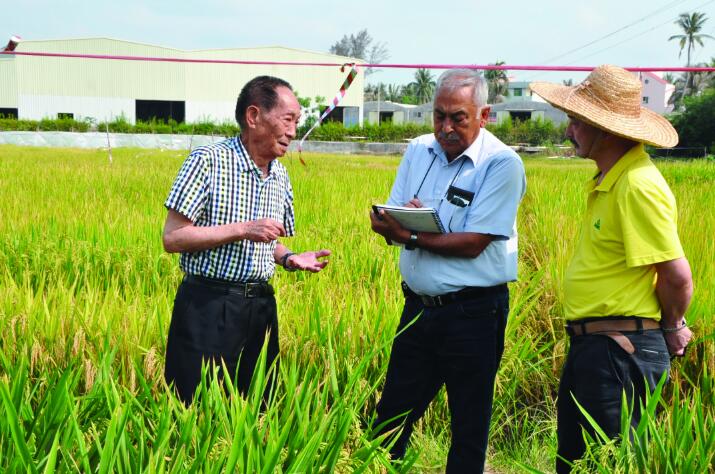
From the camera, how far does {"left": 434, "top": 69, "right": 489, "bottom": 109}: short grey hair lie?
2.41 m

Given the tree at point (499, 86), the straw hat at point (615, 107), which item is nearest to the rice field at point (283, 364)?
the straw hat at point (615, 107)

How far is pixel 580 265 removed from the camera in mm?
2232

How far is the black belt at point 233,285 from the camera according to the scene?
→ 2434 millimetres

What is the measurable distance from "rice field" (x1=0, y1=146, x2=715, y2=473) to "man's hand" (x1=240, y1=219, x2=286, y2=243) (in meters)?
0.42

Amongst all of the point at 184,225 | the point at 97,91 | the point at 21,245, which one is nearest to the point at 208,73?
the point at 97,91

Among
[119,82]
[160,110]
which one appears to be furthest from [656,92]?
[119,82]

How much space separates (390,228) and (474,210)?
0.27 meters

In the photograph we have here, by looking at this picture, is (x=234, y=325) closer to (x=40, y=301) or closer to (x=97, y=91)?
(x=40, y=301)

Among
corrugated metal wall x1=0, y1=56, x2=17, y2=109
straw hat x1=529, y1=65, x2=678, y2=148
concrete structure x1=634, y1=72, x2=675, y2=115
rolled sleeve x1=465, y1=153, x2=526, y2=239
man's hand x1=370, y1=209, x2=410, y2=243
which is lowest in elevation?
man's hand x1=370, y1=209, x2=410, y2=243

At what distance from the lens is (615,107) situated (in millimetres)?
2193

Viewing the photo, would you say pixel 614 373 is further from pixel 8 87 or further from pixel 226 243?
pixel 8 87

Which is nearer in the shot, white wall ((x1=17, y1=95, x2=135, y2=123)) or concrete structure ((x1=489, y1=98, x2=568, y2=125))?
A: white wall ((x1=17, y1=95, x2=135, y2=123))

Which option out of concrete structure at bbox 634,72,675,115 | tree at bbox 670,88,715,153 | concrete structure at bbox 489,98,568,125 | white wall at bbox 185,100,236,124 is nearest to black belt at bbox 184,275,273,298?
tree at bbox 670,88,715,153

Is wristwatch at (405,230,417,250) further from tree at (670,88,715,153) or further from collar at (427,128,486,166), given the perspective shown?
tree at (670,88,715,153)
